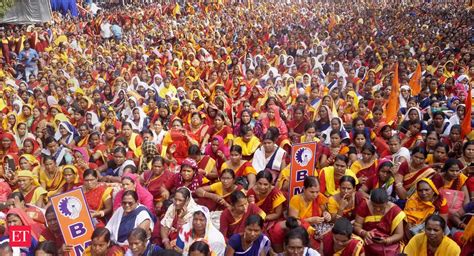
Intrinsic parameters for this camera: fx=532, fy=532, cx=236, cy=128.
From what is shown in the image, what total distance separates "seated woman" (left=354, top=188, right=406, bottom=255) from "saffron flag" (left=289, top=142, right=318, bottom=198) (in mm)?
881

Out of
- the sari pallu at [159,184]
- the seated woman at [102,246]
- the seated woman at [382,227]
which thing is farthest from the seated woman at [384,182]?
the seated woman at [102,246]

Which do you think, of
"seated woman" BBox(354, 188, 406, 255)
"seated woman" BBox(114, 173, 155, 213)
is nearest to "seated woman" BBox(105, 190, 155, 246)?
"seated woman" BBox(114, 173, 155, 213)

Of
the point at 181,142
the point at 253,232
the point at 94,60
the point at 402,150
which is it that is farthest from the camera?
the point at 94,60

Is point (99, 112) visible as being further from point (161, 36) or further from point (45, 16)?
point (45, 16)

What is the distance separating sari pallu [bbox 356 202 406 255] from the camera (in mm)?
4168

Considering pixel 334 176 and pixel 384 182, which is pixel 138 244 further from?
pixel 384 182

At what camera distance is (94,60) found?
542 inches

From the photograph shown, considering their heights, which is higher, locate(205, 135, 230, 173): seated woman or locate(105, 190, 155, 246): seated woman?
locate(105, 190, 155, 246): seated woman

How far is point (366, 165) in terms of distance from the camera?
216 inches

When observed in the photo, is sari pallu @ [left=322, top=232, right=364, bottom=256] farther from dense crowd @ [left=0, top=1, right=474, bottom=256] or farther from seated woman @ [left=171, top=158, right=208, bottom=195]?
seated woman @ [left=171, top=158, right=208, bottom=195]

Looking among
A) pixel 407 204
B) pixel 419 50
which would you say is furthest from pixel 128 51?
pixel 407 204

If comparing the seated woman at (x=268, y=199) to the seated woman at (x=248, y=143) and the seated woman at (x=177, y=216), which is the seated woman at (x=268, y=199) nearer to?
the seated woman at (x=177, y=216)

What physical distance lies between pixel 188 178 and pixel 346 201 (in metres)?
1.64

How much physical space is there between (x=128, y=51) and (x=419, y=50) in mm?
7491
